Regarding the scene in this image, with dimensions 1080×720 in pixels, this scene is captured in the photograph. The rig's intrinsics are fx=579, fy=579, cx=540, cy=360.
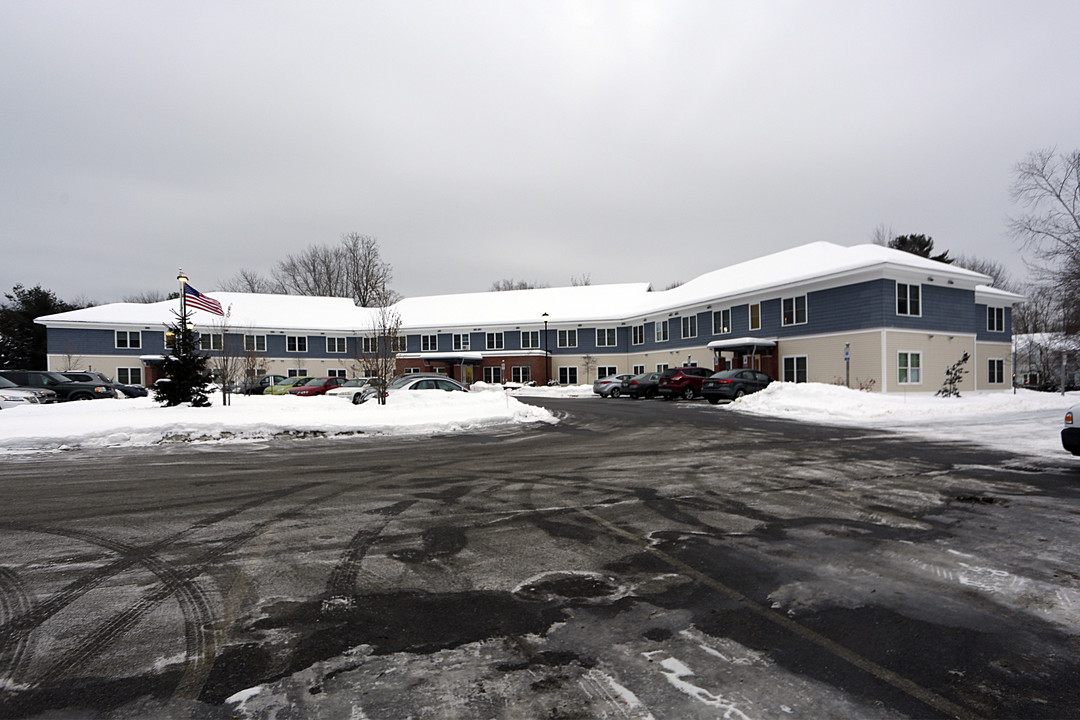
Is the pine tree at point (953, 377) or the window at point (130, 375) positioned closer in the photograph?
the pine tree at point (953, 377)

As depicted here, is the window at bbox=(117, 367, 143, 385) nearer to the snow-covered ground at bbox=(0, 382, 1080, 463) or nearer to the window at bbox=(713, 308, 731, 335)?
the snow-covered ground at bbox=(0, 382, 1080, 463)

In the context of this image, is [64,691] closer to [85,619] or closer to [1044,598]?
[85,619]

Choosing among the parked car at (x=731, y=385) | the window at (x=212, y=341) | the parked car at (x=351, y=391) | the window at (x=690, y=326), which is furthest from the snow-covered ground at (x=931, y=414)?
the window at (x=212, y=341)

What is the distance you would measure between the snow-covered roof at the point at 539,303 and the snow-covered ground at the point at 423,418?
10.2 m

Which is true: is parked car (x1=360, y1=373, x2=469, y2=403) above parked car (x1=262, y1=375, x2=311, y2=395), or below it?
above

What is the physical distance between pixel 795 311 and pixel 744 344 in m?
3.26

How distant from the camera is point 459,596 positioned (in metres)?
4.20

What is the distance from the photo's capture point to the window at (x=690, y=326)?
4100 centimetres

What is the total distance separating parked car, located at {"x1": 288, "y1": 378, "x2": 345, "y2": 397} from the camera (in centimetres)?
3381

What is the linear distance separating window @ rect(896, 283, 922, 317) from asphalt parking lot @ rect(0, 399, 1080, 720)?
2187cm

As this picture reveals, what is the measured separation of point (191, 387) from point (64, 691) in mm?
19865

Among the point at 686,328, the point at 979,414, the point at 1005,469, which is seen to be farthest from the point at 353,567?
the point at 686,328

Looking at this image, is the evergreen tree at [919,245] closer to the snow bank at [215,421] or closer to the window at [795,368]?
the window at [795,368]

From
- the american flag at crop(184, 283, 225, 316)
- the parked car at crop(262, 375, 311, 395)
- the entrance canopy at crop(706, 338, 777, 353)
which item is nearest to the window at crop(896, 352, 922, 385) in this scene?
the entrance canopy at crop(706, 338, 777, 353)
